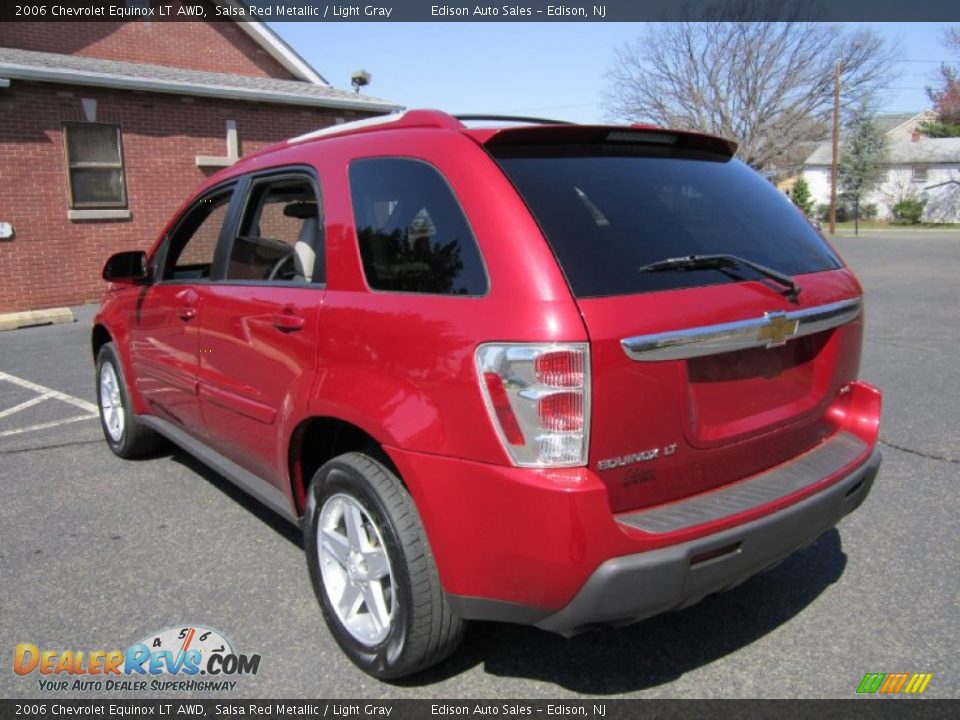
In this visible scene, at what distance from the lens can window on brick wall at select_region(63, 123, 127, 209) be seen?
41.5 feet

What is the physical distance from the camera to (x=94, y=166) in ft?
42.2

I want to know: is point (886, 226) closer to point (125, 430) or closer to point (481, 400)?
point (125, 430)

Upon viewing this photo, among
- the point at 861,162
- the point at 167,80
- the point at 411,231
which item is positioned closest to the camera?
the point at 411,231

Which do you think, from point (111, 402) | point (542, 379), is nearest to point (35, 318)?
point (111, 402)

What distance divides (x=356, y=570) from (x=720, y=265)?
1.53 meters

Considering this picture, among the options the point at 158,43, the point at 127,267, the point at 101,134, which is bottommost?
the point at 127,267

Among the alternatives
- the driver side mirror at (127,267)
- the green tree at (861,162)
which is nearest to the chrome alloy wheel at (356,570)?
the driver side mirror at (127,267)

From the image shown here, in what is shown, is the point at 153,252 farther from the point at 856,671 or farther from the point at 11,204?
the point at 11,204

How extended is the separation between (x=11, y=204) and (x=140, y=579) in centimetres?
1110

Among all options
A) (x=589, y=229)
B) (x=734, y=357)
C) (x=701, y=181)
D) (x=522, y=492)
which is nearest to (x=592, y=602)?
(x=522, y=492)

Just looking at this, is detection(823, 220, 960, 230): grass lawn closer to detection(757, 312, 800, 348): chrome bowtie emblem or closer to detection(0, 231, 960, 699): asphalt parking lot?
detection(0, 231, 960, 699): asphalt parking lot

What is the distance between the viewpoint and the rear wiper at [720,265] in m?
2.23

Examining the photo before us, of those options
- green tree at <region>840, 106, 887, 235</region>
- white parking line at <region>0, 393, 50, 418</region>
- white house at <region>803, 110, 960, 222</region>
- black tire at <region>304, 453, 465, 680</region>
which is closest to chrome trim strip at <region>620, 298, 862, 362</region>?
black tire at <region>304, 453, 465, 680</region>

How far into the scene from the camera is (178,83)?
13242 millimetres
